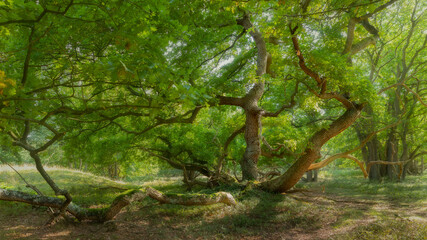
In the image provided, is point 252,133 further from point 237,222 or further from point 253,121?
point 237,222

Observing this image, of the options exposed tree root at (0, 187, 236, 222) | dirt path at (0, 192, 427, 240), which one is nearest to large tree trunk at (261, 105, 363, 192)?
dirt path at (0, 192, 427, 240)

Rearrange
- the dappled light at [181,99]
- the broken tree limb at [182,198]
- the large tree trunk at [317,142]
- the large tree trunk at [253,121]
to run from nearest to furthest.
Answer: the dappled light at [181,99] → the broken tree limb at [182,198] → the large tree trunk at [317,142] → the large tree trunk at [253,121]

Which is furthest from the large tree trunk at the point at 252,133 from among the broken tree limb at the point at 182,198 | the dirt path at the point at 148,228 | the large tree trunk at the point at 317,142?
the broken tree limb at the point at 182,198

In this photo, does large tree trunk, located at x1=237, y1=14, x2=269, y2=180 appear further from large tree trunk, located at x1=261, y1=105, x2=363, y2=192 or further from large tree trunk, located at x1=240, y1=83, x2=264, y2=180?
large tree trunk, located at x1=261, y1=105, x2=363, y2=192

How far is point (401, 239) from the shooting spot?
197 inches

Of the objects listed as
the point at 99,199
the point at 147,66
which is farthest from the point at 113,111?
the point at 147,66

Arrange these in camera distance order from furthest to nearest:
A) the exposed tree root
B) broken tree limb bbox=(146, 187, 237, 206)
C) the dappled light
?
broken tree limb bbox=(146, 187, 237, 206) < the exposed tree root < the dappled light

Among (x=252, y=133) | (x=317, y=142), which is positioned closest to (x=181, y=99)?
(x=252, y=133)

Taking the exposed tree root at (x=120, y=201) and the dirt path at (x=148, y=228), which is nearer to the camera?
Result: the exposed tree root at (x=120, y=201)

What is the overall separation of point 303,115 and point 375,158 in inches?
249

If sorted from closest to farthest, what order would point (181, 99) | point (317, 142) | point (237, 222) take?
point (181, 99), point (237, 222), point (317, 142)

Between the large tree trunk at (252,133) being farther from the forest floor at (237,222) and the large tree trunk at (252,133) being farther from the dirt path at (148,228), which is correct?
the dirt path at (148,228)

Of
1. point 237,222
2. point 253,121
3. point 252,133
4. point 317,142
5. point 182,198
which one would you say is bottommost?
point 237,222

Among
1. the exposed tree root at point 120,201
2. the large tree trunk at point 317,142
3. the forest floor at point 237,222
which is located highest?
the large tree trunk at point 317,142
